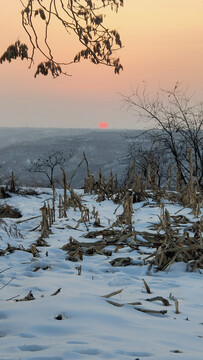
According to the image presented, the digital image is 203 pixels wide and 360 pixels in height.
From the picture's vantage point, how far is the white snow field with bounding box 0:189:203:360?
2.31 m

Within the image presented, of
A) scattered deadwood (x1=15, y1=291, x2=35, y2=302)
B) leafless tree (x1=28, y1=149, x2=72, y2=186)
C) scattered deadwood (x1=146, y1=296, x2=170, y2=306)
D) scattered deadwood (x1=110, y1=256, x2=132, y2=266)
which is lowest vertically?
leafless tree (x1=28, y1=149, x2=72, y2=186)

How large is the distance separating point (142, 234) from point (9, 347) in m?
4.17

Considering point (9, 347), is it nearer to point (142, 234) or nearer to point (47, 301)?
point (47, 301)

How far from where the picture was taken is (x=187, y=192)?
10.1 metres

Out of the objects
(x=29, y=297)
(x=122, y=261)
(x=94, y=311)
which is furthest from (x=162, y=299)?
(x=122, y=261)

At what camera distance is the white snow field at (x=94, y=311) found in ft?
7.59

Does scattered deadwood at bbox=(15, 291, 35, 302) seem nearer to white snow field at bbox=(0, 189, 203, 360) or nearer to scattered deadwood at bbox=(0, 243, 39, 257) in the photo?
white snow field at bbox=(0, 189, 203, 360)

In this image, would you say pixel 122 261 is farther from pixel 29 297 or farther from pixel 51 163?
pixel 51 163

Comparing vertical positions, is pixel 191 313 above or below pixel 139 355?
below

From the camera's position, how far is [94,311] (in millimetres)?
3000

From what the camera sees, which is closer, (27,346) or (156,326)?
(27,346)

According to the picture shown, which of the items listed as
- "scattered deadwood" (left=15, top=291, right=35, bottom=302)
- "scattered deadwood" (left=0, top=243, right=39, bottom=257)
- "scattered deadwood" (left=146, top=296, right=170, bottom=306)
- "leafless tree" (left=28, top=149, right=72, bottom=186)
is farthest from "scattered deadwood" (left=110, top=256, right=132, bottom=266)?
"leafless tree" (left=28, top=149, right=72, bottom=186)

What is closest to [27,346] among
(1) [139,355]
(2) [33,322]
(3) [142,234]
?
(2) [33,322]

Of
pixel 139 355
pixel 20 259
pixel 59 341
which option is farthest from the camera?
pixel 20 259
